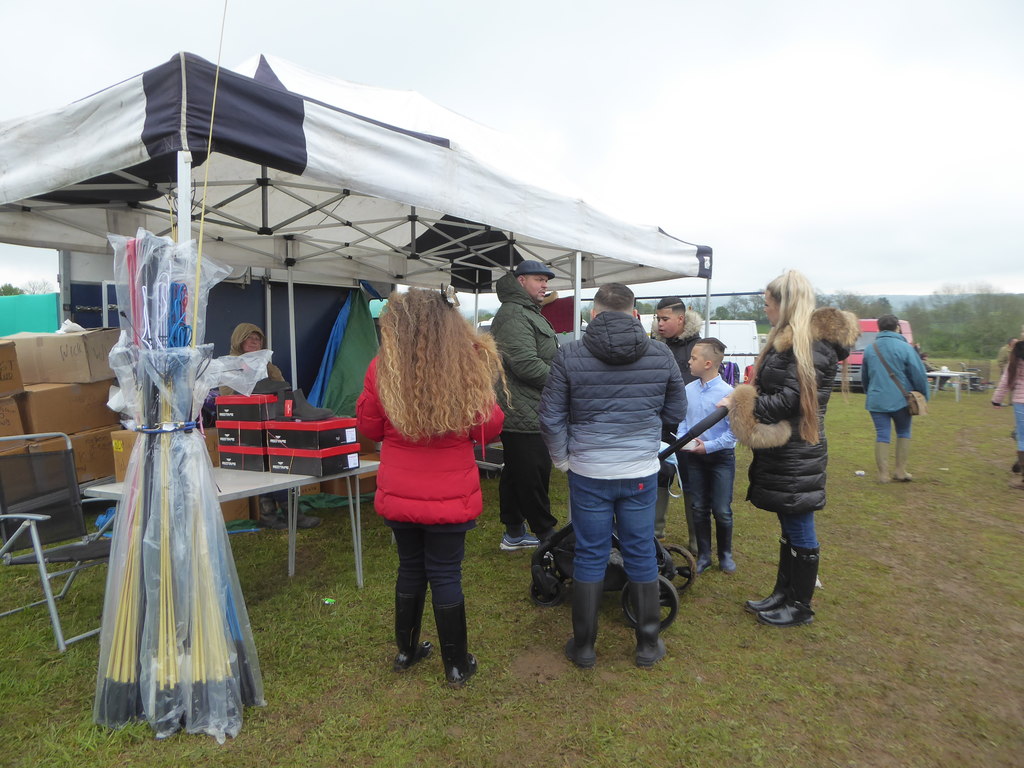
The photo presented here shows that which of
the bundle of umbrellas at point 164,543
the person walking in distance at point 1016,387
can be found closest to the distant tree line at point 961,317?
the person walking in distance at point 1016,387

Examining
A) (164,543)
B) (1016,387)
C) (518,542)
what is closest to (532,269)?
(518,542)

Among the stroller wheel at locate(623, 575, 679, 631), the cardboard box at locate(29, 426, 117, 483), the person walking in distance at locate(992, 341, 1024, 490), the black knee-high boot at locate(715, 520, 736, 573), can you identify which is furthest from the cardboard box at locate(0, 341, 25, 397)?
the person walking in distance at locate(992, 341, 1024, 490)

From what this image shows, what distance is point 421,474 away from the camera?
7.44 ft

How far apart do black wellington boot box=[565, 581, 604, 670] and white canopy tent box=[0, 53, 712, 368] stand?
1.93m

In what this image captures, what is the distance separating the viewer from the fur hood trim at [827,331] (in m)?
2.67

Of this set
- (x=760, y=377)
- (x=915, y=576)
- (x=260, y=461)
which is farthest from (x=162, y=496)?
(x=915, y=576)

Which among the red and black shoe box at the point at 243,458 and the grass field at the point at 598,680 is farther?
the red and black shoe box at the point at 243,458

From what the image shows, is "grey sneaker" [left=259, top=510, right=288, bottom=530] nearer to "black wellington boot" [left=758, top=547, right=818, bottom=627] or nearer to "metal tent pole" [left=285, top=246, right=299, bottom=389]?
"metal tent pole" [left=285, top=246, right=299, bottom=389]

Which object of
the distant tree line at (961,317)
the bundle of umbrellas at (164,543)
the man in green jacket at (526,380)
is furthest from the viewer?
the distant tree line at (961,317)

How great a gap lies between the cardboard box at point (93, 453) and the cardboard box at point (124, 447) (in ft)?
2.85

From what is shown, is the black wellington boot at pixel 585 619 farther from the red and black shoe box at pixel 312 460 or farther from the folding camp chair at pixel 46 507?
the folding camp chair at pixel 46 507

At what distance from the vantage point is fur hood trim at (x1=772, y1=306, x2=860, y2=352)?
2.67 meters

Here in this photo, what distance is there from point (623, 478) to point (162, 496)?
1.70m

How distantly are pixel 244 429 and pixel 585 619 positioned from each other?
77.1 inches
